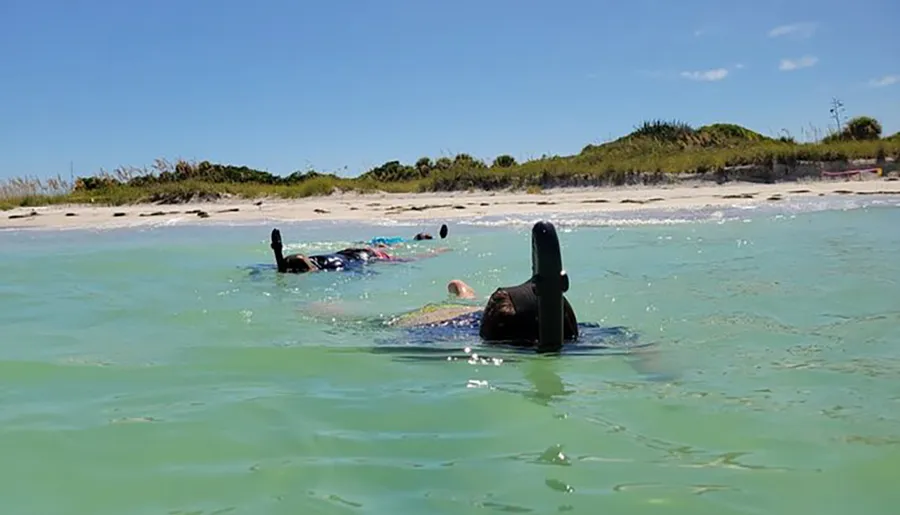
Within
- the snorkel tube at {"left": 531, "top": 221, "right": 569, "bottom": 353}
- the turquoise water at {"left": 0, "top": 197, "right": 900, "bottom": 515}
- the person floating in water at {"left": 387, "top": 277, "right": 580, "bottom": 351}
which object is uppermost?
the snorkel tube at {"left": 531, "top": 221, "right": 569, "bottom": 353}

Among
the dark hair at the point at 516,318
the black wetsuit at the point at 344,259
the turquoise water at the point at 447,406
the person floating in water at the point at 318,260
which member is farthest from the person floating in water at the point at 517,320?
the black wetsuit at the point at 344,259

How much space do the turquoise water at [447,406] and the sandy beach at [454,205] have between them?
32.6 feet

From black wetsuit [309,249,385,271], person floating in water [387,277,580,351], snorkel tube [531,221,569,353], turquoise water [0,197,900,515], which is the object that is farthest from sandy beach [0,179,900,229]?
snorkel tube [531,221,569,353]

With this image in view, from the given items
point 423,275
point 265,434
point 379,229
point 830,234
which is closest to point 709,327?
point 265,434

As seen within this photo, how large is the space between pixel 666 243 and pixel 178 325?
20.8 feet

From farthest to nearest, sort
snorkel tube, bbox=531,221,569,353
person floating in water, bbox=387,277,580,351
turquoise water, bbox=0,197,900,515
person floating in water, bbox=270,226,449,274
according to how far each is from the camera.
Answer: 1. person floating in water, bbox=270,226,449,274
2. person floating in water, bbox=387,277,580,351
3. snorkel tube, bbox=531,221,569,353
4. turquoise water, bbox=0,197,900,515

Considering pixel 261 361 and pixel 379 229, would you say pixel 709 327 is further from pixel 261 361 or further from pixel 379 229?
pixel 379 229

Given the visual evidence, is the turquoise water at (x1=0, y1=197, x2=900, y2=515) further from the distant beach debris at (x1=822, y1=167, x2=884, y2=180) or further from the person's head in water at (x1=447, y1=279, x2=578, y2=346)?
the distant beach debris at (x1=822, y1=167, x2=884, y2=180)

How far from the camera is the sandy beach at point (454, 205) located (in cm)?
1661

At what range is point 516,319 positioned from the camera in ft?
12.9

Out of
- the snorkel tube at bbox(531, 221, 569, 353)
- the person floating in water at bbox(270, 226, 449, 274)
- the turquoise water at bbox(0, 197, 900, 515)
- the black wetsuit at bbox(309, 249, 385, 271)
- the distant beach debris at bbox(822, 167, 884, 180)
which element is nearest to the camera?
the turquoise water at bbox(0, 197, 900, 515)

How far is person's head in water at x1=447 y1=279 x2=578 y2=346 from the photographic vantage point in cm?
393

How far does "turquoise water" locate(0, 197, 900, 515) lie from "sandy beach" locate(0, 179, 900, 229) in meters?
9.93

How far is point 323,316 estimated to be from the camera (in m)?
5.67
